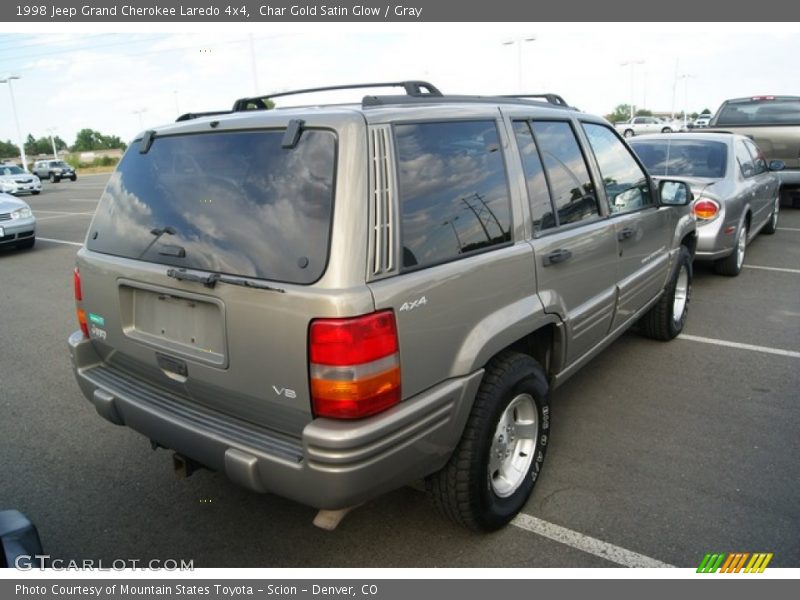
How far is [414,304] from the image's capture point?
2195 millimetres

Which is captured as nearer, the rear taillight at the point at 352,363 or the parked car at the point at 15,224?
the rear taillight at the point at 352,363

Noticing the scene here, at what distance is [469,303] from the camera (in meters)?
2.44

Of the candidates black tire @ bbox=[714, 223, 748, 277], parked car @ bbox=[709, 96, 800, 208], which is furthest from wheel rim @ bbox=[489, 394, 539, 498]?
parked car @ bbox=[709, 96, 800, 208]

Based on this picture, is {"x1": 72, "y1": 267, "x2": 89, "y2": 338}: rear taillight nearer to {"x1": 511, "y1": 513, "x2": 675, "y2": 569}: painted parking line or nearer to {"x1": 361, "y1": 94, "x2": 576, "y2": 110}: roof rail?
{"x1": 361, "y1": 94, "x2": 576, "y2": 110}: roof rail

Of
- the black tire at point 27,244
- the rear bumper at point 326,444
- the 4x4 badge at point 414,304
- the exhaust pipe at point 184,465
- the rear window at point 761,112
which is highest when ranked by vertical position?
the rear window at point 761,112

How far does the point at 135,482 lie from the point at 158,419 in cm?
97

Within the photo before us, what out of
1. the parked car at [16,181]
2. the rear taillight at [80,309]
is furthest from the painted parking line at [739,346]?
the parked car at [16,181]

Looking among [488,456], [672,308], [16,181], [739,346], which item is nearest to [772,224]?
[739,346]

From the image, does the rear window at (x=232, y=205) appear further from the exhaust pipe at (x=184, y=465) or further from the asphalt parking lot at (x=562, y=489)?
the asphalt parking lot at (x=562, y=489)

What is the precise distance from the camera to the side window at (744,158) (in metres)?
7.38

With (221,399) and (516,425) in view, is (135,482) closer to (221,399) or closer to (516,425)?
(221,399)

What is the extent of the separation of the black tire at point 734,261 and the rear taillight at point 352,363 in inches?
248

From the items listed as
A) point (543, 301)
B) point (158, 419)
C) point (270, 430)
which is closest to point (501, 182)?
point (543, 301)

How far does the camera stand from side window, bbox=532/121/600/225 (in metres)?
3.16
